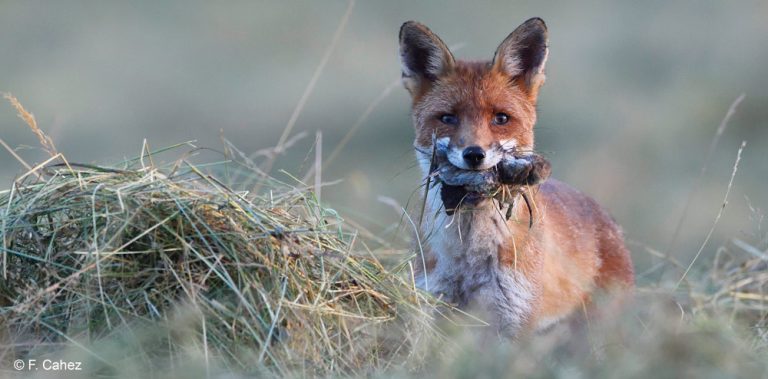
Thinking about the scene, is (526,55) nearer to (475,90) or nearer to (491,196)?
(475,90)

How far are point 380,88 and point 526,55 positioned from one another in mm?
9452

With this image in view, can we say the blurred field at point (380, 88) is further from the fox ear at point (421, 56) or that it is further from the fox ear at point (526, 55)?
the fox ear at point (526, 55)

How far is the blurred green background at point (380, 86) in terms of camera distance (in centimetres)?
1312

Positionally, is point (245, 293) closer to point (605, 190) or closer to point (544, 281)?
point (544, 281)

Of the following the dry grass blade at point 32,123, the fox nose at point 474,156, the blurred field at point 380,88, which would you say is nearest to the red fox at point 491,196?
the fox nose at point 474,156

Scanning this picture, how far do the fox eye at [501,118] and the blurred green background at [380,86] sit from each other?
4372 mm

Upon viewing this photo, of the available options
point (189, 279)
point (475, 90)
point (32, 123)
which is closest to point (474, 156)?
point (475, 90)

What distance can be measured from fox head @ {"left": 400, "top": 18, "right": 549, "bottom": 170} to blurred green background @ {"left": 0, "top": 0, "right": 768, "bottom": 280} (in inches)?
163

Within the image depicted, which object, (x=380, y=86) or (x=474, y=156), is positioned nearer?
(x=474, y=156)

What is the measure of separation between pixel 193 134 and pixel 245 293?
9.61m

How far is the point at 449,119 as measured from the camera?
21.6 ft

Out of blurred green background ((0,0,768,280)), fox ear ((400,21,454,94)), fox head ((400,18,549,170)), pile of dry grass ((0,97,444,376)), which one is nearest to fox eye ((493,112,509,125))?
fox head ((400,18,549,170))

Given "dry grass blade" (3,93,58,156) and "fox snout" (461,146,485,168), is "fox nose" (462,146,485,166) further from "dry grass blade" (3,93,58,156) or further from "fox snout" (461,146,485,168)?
"dry grass blade" (3,93,58,156)

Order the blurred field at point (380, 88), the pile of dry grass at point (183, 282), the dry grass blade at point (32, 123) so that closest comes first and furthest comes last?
the pile of dry grass at point (183, 282) < the dry grass blade at point (32, 123) < the blurred field at point (380, 88)
